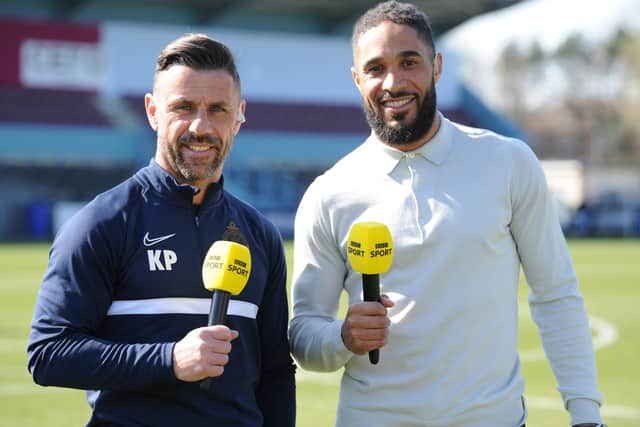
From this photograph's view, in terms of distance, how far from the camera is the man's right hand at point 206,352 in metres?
3.09

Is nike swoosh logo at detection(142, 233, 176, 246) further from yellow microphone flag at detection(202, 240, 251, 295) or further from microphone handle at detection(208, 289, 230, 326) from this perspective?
microphone handle at detection(208, 289, 230, 326)

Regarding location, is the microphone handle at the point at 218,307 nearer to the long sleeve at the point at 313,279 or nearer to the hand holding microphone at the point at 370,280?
the hand holding microphone at the point at 370,280

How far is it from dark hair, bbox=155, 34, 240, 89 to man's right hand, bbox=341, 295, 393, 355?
0.91m

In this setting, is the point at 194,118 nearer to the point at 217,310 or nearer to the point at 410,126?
the point at 217,310

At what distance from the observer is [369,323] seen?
137 inches

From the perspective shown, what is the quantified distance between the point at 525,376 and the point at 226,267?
7.21 meters

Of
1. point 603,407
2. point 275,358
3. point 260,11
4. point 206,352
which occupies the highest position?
point 260,11

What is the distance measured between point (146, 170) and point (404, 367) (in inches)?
45.6

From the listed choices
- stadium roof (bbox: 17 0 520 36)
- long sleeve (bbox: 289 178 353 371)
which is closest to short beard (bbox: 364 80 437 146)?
long sleeve (bbox: 289 178 353 371)

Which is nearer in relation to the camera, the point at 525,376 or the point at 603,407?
the point at 603,407

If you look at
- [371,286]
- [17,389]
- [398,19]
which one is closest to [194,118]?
[371,286]

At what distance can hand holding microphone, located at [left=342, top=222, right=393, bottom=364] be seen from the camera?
3436 millimetres

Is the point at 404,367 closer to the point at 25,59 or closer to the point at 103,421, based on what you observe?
the point at 103,421

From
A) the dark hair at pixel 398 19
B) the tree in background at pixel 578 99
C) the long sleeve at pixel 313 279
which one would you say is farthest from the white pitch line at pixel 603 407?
the tree in background at pixel 578 99
